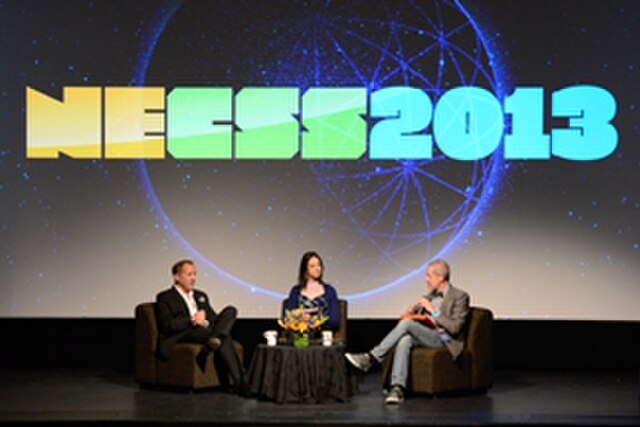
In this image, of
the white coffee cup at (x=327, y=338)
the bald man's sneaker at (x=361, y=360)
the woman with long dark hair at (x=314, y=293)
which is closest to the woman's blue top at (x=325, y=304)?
the woman with long dark hair at (x=314, y=293)

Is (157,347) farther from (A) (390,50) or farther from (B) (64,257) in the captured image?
(A) (390,50)

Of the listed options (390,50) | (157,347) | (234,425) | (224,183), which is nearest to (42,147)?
(224,183)

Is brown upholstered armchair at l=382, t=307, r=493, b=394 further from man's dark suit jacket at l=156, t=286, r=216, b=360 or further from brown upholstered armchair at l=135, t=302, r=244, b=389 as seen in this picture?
man's dark suit jacket at l=156, t=286, r=216, b=360

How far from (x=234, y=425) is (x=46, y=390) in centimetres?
201

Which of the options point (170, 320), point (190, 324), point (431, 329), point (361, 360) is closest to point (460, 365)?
point (431, 329)

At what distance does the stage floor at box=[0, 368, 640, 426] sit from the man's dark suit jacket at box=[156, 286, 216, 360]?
35 cm

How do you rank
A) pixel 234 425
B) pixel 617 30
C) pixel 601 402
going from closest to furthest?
pixel 234 425 → pixel 601 402 → pixel 617 30

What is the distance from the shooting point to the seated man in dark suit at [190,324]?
8516mm

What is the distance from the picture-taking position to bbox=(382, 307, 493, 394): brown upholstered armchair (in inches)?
326

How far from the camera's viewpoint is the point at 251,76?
9688 millimetres

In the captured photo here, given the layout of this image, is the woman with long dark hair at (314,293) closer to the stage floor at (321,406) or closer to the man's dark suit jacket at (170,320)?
the stage floor at (321,406)

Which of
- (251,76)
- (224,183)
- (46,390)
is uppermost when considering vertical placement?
(251,76)

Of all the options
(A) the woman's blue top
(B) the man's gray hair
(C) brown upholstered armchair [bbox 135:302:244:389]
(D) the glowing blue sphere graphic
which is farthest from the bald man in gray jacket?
(D) the glowing blue sphere graphic

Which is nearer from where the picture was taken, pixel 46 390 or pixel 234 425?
pixel 234 425
